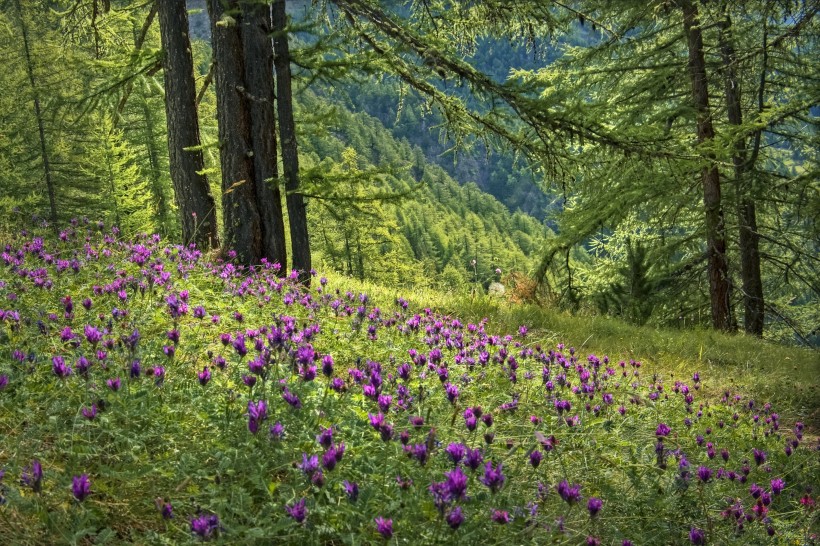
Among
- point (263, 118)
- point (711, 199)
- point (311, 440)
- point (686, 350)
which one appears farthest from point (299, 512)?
point (711, 199)

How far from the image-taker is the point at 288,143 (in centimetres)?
785

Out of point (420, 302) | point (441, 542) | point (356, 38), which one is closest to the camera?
point (441, 542)

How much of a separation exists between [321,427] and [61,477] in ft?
3.32

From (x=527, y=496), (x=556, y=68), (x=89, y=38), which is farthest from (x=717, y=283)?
(x=89, y=38)

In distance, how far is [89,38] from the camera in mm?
10305

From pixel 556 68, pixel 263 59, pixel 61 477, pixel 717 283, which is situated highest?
pixel 556 68

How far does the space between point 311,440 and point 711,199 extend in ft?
36.3

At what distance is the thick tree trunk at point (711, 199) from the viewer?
36.1ft

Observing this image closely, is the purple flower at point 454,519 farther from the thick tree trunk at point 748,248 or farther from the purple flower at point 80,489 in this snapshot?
the thick tree trunk at point 748,248

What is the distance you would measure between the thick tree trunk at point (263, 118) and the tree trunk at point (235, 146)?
0.30 feet

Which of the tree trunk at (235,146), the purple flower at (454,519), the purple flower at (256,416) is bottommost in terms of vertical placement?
the purple flower at (454,519)

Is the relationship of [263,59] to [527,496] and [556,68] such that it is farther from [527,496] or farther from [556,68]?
[556,68]

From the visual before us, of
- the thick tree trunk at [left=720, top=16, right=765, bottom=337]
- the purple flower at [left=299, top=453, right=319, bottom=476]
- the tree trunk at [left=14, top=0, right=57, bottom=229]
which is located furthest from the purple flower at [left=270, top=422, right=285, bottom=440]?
the tree trunk at [left=14, top=0, right=57, bottom=229]

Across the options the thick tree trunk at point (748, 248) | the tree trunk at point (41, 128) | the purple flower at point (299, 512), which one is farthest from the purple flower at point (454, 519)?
the tree trunk at point (41, 128)
